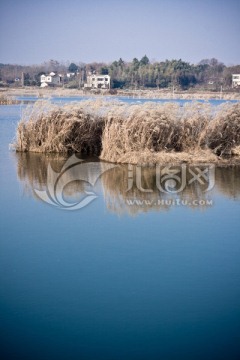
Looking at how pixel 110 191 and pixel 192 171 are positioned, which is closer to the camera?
pixel 110 191

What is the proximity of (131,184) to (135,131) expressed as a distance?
321cm

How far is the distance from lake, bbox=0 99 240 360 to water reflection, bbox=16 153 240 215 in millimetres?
47

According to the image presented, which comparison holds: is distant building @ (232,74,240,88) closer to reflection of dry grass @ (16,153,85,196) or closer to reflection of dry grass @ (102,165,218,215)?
reflection of dry grass @ (16,153,85,196)

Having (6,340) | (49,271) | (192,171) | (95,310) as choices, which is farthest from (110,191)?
(6,340)

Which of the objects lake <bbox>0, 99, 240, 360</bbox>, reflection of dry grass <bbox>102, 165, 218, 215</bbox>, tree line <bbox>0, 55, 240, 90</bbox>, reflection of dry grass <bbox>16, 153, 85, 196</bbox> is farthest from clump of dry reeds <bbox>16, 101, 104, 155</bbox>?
tree line <bbox>0, 55, 240, 90</bbox>

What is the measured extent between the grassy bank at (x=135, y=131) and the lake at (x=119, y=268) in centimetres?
249

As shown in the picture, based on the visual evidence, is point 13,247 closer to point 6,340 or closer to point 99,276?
point 99,276

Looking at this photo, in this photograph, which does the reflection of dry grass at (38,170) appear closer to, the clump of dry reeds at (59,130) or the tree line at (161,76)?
the clump of dry reeds at (59,130)

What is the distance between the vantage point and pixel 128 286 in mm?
6508

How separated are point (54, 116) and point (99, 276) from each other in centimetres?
1028

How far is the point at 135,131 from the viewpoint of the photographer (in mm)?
14812

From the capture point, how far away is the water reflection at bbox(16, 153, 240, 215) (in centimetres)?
1050

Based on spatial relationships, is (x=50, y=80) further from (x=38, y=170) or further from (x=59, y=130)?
(x=38, y=170)

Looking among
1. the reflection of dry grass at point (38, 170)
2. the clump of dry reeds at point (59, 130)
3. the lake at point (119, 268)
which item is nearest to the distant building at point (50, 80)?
the clump of dry reeds at point (59, 130)
